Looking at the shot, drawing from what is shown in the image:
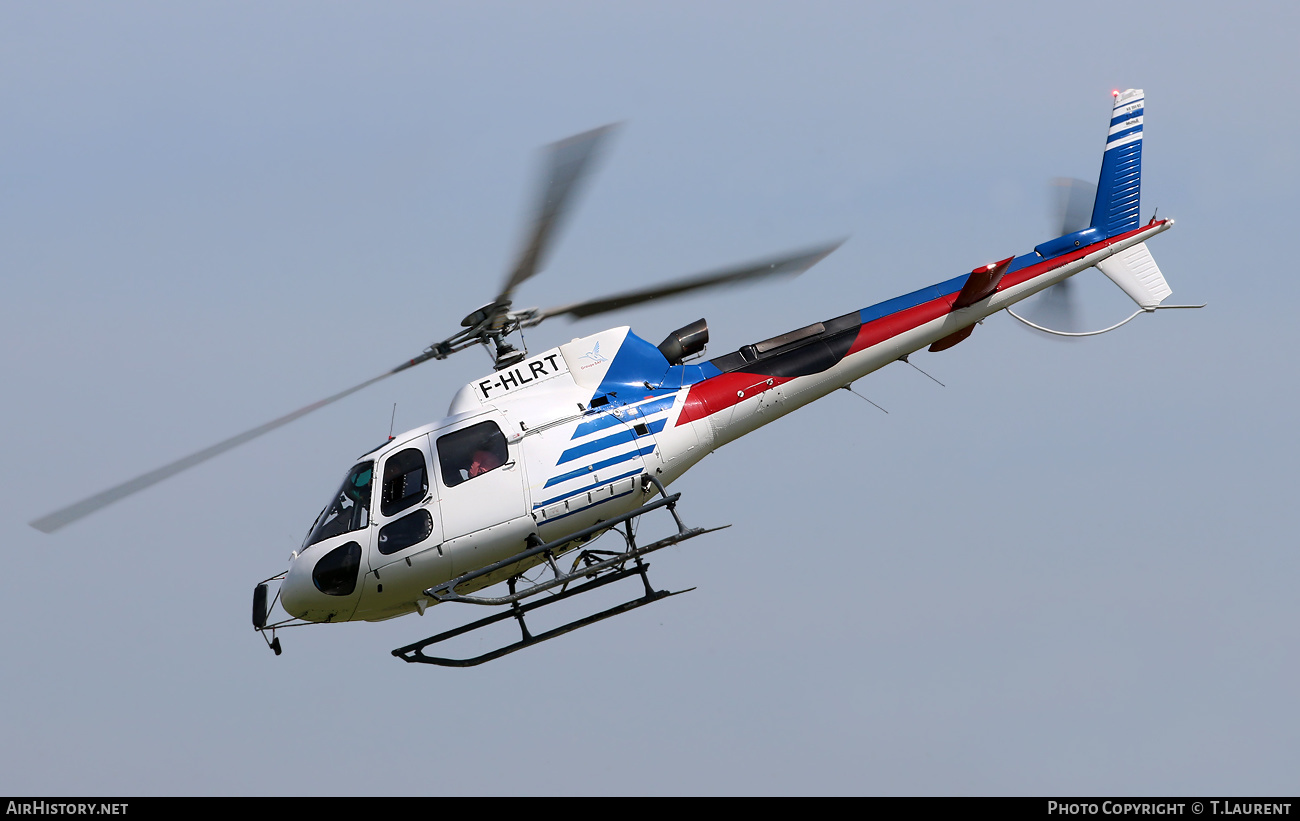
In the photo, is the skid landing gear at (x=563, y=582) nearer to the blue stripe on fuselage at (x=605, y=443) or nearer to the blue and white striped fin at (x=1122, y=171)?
the blue stripe on fuselage at (x=605, y=443)

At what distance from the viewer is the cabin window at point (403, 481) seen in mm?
14516

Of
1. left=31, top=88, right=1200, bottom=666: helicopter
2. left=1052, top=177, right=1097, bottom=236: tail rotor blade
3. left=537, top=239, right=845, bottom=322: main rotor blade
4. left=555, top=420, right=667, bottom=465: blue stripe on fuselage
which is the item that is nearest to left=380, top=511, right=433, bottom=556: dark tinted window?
left=31, top=88, right=1200, bottom=666: helicopter

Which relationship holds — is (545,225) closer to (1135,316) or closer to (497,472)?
(497,472)

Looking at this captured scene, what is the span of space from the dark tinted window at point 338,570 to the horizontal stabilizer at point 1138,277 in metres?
10.5

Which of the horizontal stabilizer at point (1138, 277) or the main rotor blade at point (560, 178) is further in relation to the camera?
the horizontal stabilizer at point (1138, 277)

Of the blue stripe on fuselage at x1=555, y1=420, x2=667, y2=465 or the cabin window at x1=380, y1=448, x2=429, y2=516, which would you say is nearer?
the cabin window at x1=380, y1=448, x2=429, y2=516

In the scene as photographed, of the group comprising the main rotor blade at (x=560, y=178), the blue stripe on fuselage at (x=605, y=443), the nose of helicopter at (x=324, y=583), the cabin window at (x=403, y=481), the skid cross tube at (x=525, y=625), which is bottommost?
the skid cross tube at (x=525, y=625)

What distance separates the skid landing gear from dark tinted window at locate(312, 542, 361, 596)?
34.4 inches

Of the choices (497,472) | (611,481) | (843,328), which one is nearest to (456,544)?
(497,472)

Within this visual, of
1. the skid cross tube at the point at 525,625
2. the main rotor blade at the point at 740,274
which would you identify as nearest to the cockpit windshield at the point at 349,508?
the skid cross tube at the point at 525,625

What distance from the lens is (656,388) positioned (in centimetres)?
1551

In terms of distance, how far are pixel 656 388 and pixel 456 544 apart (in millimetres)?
3054

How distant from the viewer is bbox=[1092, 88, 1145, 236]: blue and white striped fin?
17547 millimetres

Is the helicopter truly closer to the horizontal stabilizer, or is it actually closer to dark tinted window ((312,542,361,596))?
dark tinted window ((312,542,361,596))
